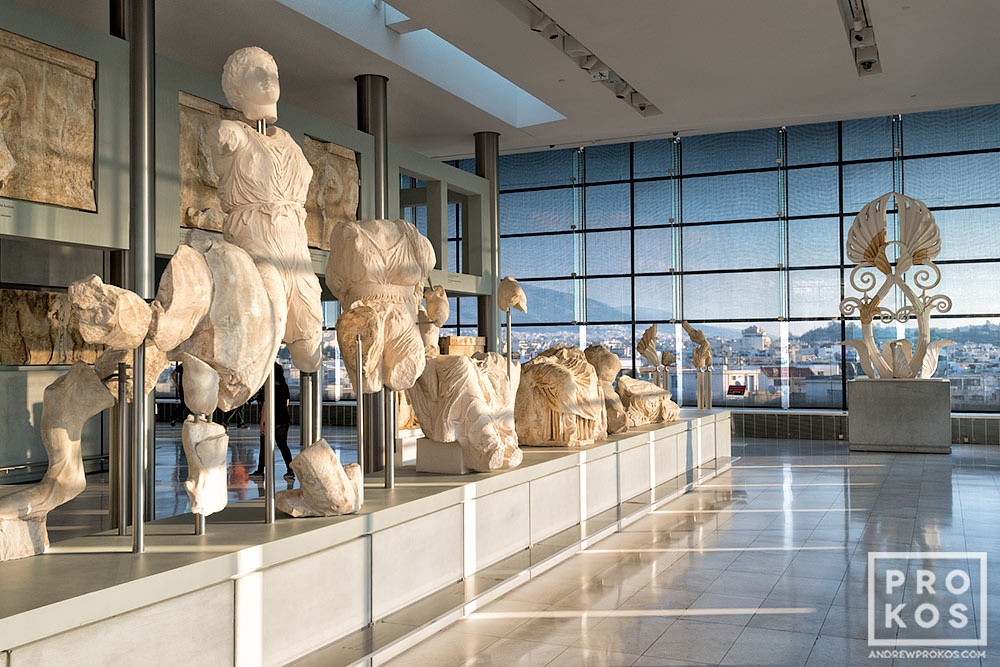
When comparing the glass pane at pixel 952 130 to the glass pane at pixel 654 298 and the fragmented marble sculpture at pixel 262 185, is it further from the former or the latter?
the fragmented marble sculpture at pixel 262 185

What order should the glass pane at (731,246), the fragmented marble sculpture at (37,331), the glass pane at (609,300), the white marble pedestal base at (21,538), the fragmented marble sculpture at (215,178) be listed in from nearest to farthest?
the white marble pedestal base at (21,538)
the fragmented marble sculpture at (215,178)
the fragmented marble sculpture at (37,331)
the glass pane at (731,246)
the glass pane at (609,300)

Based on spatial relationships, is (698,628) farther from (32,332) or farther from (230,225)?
(32,332)

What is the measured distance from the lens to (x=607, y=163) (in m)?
18.9

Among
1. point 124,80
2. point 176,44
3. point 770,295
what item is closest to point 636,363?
point 770,295

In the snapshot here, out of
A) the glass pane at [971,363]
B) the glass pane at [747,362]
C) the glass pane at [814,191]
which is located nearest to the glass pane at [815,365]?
the glass pane at [747,362]

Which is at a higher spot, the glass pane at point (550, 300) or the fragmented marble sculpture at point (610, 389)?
the glass pane at point (550, 300)

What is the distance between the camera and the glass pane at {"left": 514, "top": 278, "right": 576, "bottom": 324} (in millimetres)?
19234

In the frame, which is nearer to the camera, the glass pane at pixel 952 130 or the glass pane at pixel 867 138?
the glass pane at pixel 952 130

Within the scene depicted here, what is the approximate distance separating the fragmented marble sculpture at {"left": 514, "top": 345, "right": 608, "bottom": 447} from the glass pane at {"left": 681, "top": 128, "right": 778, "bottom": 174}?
38.6ft

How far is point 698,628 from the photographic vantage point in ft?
14.9

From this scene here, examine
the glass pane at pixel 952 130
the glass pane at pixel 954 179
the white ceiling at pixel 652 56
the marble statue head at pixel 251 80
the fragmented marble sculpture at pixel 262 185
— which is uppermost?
the glass pane at pixel 952 130

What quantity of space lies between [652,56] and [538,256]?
8.89 metres

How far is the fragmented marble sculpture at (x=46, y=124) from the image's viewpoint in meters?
6.77

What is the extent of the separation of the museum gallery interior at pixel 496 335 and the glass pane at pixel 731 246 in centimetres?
8
